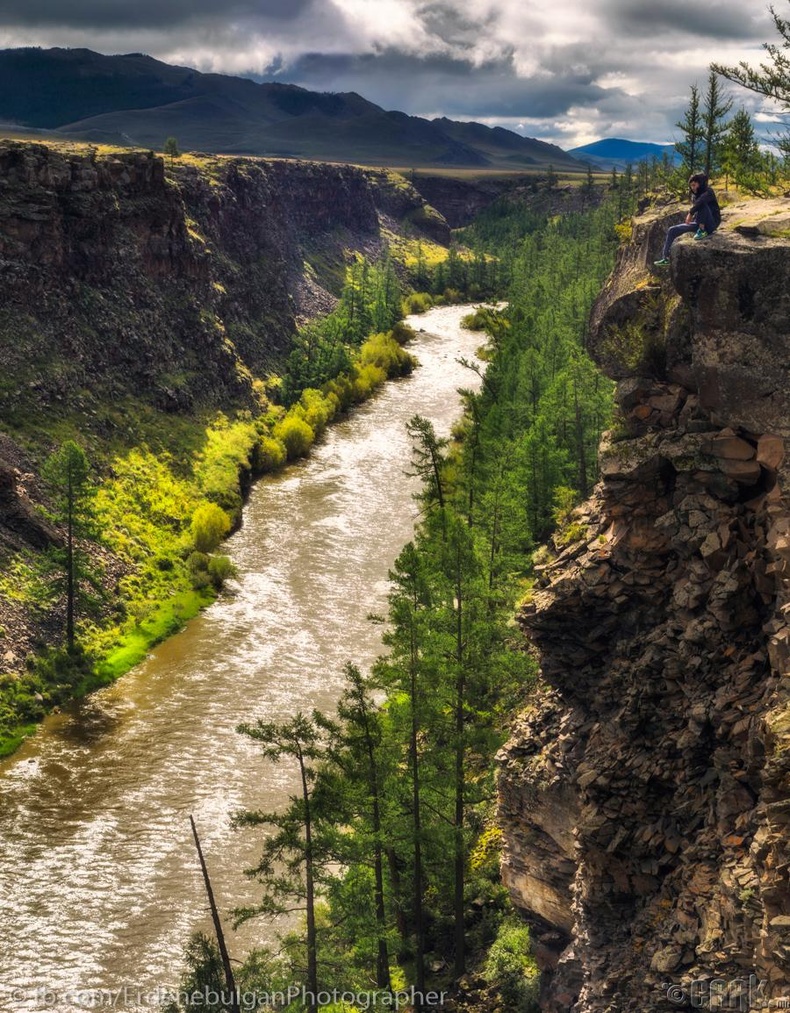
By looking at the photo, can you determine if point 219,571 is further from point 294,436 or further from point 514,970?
point 514,970

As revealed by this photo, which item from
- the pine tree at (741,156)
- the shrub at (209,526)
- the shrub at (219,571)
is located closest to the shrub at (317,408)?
the shrub at (209,526)

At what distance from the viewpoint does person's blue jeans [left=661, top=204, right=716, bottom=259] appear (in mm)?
23875

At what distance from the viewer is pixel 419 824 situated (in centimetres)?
3488

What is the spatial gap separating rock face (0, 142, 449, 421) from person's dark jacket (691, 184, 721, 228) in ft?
226

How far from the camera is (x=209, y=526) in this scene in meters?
84.2

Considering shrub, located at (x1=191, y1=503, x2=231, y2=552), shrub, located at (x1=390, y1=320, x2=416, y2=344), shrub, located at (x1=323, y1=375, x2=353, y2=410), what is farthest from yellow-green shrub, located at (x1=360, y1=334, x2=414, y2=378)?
shrub, located at (x1=191, y1=503, x2=231, y2=552)

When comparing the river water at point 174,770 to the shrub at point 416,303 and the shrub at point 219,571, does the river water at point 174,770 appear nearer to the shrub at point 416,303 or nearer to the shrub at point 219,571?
the shrub at point 219,571

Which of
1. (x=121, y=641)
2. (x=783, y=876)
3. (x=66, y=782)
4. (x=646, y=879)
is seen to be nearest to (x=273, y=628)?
(x=121, y=641)

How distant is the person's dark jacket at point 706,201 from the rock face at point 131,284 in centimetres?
6887

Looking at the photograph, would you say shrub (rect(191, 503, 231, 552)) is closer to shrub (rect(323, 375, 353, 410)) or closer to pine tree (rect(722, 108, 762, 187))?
shrub (rect(323, 375, 353, 410))

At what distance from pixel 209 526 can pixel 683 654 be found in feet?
214

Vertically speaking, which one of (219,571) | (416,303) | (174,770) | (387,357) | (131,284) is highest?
(131,284)

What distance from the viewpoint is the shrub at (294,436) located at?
108562 millimetres

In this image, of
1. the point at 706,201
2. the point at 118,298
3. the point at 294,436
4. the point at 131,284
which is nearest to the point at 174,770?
the point at 706,201
